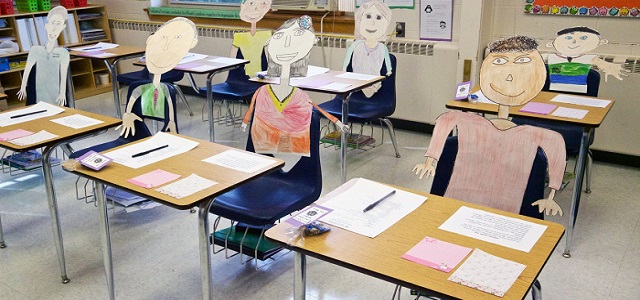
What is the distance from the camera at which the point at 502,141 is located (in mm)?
2037

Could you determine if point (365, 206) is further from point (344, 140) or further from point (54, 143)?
point (344, 140)

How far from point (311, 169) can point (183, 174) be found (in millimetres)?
669

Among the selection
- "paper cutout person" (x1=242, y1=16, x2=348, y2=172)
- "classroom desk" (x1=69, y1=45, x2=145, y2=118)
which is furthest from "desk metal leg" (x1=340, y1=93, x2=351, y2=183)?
"classroom desk" (x1=69, y1=45, x2=145, y2=118)

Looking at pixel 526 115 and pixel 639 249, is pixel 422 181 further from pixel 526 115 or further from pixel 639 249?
pixel 639 249

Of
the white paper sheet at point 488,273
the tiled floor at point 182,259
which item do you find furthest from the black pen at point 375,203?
the tiled floor at point 182,259

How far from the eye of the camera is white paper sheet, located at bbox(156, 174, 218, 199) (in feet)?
6.48

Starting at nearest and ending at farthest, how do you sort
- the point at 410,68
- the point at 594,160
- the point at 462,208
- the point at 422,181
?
the point at 462,208, the point at 422,181, the point at 594,160, the point at 410,68

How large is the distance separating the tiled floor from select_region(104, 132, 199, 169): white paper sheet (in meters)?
0.67

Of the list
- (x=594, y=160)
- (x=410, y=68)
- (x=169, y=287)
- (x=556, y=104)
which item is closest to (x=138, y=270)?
(x=169, y=287)

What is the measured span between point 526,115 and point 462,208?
1.26 m

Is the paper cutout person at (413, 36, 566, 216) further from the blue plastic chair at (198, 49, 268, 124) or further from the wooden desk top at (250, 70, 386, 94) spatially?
the blue plastic chair at (198, 49, 268, 124)

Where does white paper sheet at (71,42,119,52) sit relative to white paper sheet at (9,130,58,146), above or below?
above

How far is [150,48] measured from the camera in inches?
113

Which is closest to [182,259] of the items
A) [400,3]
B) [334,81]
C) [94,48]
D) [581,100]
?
[334,81]
